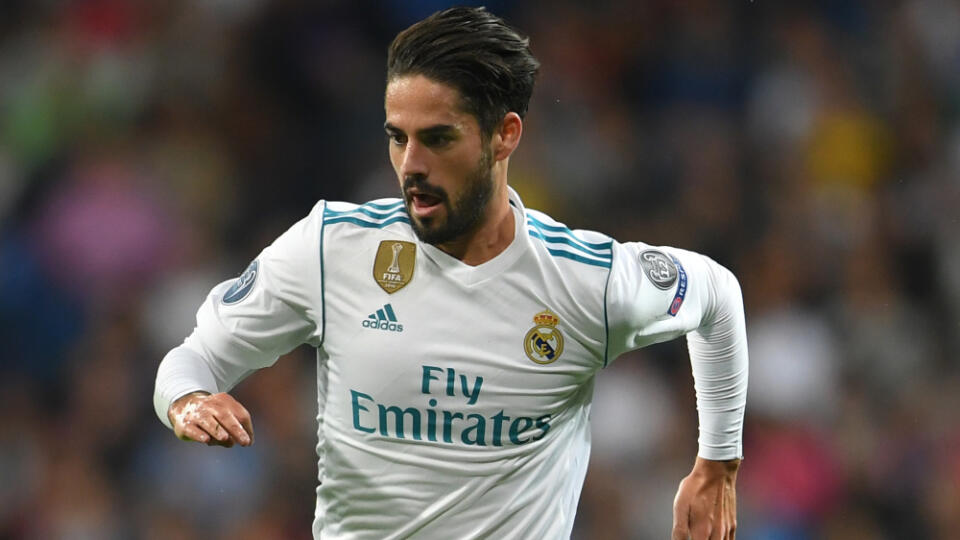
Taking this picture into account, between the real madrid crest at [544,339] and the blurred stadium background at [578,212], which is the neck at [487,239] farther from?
the blurred stadium background at [578,212]

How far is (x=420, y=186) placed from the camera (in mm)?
3010

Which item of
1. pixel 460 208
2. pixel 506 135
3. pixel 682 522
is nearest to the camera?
pixel 460 208

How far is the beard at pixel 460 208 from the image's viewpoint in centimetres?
307

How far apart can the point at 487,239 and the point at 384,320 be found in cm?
32

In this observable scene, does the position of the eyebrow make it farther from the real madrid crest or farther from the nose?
the real madrid crest

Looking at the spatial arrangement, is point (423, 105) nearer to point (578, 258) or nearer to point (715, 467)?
point (578, 258)

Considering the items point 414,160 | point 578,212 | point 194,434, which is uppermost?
point 414,160

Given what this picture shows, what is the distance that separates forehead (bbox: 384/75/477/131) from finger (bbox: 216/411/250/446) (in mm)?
767

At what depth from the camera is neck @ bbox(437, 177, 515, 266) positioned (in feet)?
10.5

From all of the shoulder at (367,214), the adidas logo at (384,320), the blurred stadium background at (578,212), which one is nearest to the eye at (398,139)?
the shoulder at (367,214)

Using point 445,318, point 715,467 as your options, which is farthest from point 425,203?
point 715,467

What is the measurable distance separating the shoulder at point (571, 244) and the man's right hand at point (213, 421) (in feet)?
2.84

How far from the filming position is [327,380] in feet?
10.5

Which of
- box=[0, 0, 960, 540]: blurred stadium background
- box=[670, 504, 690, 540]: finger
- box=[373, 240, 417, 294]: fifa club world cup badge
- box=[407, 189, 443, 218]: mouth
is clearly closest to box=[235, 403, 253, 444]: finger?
box=[373, 240, 417, 294]: fifa club world cup badge
